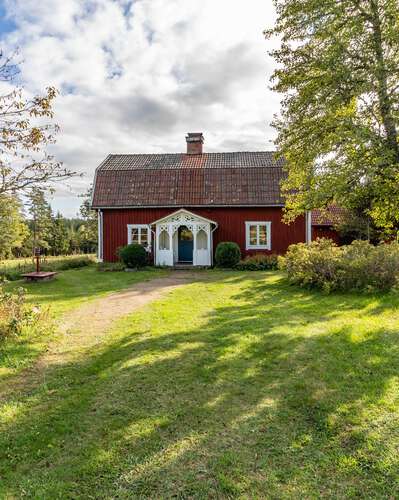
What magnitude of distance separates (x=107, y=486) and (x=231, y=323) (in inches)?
178

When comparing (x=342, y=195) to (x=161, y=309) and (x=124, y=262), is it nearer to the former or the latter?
(x=161, y=309)

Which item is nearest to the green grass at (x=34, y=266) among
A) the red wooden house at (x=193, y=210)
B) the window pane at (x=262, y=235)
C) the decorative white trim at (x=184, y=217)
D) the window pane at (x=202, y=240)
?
the red wooden house at (x=193, y=210)

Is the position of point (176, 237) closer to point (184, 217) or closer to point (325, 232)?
point (184, 217)

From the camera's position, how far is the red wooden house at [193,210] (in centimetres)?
1873

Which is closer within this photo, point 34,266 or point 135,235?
point 34,266

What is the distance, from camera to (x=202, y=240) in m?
19.0

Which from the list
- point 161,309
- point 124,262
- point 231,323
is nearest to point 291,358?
point 231,323

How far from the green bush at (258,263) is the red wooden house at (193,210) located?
1.67 meters

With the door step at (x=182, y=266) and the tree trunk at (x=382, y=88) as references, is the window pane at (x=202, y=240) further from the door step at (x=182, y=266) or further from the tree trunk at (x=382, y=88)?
the tree trunk at (x=382, y=88)

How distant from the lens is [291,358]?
509 centimetres

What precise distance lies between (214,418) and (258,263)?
13.9 m

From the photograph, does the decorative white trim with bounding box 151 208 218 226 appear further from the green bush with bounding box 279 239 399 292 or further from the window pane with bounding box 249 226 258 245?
the green bush with bounding box 279 239 399 292

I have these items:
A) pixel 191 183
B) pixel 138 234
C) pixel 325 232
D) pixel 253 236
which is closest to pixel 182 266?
pixel 138 234

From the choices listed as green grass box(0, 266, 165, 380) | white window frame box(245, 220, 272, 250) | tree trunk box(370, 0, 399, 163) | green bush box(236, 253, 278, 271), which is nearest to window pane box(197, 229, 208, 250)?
white window frame box(245, 220, 272, 250)
